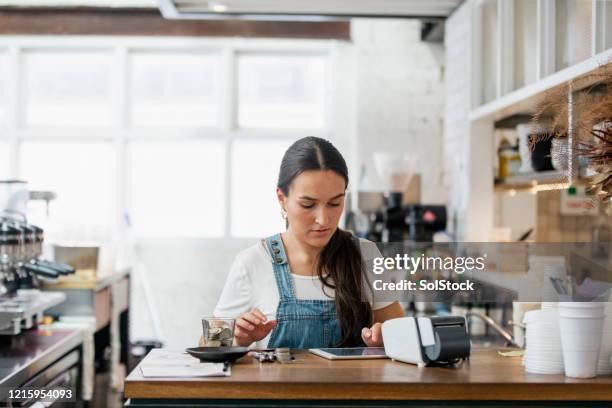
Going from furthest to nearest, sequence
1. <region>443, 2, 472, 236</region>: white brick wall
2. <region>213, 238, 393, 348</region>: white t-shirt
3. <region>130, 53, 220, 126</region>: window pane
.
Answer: <region>130, 53, 220, 126</region>: window pane → <region>443, 2, 472, 236</region>: white brick wall → <region>213, 238, 393, 348</region>: white t-shirt

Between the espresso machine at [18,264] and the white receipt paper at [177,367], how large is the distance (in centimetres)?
122

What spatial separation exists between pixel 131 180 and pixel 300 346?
4.95m

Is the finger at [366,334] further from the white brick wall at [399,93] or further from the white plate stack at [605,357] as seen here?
the white brick wall at [399,93]

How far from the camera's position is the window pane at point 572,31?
3.57m

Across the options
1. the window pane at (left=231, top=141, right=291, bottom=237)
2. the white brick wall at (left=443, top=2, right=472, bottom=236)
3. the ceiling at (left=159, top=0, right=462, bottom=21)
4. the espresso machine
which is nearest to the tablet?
the espresso machine

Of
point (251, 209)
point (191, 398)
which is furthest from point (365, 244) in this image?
point (251, 209)

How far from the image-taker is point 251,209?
7.20 meters

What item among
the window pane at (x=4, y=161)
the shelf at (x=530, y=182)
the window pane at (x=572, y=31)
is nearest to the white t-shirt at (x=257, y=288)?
the shelf at (x=530, y=182)

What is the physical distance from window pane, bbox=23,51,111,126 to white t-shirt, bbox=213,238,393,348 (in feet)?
16.4

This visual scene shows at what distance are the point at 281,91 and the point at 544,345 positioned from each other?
5396 millimetres

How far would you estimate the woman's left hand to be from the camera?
2477 millimetres

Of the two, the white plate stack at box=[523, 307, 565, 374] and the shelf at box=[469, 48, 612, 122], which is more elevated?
the shelf at box=[469, 48, 612, 122]

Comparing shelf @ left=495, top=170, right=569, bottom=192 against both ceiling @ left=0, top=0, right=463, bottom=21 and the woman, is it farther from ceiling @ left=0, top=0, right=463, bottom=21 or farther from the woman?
the woman

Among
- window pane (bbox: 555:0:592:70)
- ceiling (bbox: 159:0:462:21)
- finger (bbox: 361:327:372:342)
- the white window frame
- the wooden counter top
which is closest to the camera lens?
the wooden counter top
